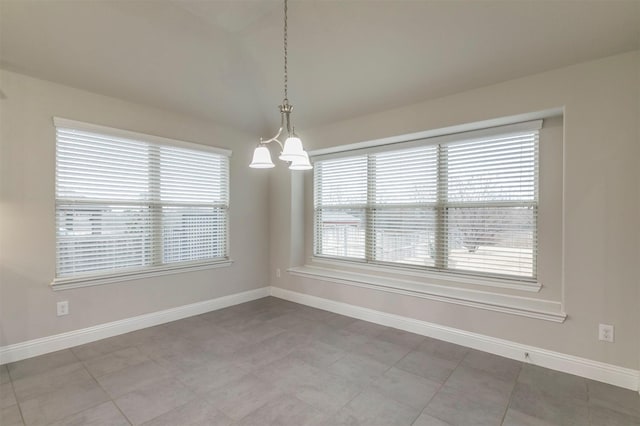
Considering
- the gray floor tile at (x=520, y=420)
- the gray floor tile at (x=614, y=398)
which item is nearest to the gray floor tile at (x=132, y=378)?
the gray floor tile at (x=520, y=420)

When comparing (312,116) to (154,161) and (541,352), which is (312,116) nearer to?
(154,161)

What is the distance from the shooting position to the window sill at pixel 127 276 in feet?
9.63

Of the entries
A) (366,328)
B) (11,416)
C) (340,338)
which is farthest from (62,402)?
(366,328)

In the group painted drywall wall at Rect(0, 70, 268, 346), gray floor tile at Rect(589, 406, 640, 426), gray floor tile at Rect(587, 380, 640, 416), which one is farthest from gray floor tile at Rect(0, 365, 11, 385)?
gray floor tile at Rect(587, 380, 640, 416)

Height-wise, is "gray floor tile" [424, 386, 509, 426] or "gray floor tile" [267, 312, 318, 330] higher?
"gray floor tile" [424, 386, 509, 426]

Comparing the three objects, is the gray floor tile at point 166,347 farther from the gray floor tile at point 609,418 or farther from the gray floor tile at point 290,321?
the gray floor tile at point 609,418

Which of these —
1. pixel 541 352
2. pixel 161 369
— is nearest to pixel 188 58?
pixel 161 369

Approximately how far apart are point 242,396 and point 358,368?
97 centimetres

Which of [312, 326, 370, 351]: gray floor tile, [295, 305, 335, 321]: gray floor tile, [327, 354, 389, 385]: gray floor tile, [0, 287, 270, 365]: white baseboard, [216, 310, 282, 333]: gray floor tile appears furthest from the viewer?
[295, 305, 335, 321]: gray floor tile

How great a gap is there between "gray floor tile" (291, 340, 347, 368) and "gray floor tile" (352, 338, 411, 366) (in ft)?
0.65

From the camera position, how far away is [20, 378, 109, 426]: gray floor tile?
1962 mm

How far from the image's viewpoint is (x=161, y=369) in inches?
101

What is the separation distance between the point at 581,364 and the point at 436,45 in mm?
2925

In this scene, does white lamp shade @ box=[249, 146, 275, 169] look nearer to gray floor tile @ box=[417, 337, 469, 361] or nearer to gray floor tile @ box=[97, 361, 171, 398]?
gray floor tile @ box=[97, 361, 171, 398]
